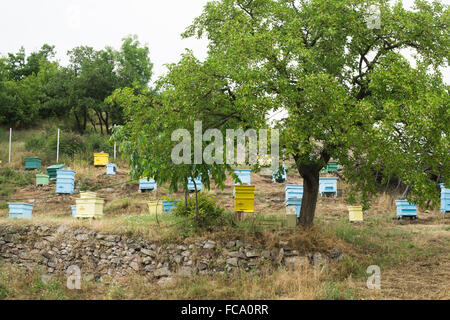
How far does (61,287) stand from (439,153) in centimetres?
1123

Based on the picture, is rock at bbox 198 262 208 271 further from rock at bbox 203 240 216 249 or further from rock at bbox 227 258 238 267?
rock at bbox 227 258 238 267

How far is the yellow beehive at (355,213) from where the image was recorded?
57.6ft

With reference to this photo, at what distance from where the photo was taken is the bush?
13.9 meters

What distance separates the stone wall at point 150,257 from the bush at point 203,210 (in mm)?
1236

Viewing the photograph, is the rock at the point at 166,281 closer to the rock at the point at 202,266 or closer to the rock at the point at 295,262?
the rock at the point at 202,266

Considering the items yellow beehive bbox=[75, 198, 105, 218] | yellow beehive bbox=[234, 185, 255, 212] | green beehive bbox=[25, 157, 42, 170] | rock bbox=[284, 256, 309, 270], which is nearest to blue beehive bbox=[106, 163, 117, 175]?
green beehive bbox=[25, 157, 42, 170]

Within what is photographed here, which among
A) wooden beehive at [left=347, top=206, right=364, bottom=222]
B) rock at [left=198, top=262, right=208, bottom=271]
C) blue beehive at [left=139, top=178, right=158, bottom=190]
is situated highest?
blue beehive at [left=139, top=178, right=158, bottom=190]

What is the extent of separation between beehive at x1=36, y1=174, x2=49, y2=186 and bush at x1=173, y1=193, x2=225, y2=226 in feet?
39.0

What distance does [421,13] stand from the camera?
1320 centimetres

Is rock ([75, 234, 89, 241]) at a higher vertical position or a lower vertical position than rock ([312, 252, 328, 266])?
higher

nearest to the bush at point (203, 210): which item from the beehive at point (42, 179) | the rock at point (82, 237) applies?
the rock at point (82, 237)

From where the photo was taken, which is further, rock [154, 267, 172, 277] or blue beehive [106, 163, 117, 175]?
blue beehive [106, 163, 117, 175]

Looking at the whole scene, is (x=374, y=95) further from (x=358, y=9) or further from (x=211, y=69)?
(x=211, y=69)
